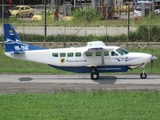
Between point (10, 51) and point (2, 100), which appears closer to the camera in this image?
point (2, 100)

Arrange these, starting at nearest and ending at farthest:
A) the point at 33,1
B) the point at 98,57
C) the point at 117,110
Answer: the point at 117,110
the point at 98,57
the point at 33,1

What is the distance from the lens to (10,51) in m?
32.3

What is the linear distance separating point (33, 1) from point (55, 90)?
186 ft

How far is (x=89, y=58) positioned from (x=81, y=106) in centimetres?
1071

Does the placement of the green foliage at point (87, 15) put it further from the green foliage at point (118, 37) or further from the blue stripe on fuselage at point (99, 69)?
the blue stripe on fuselage at point (99, 69)

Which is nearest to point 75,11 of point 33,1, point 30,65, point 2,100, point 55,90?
point 30,65

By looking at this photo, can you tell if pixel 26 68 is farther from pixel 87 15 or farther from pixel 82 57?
pixel 87 15

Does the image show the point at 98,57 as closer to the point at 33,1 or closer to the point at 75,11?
the point at 75,11

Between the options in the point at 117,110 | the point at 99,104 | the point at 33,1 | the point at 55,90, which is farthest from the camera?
the point at 33,1

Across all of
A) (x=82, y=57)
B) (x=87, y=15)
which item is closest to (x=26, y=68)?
(x=82, y=57)

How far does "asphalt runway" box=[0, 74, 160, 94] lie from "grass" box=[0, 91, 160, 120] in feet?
7.67

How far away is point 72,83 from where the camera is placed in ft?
99.0

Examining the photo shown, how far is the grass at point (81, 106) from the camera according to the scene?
63.8 ft

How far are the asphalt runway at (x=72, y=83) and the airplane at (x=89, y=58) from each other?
2.23ft
